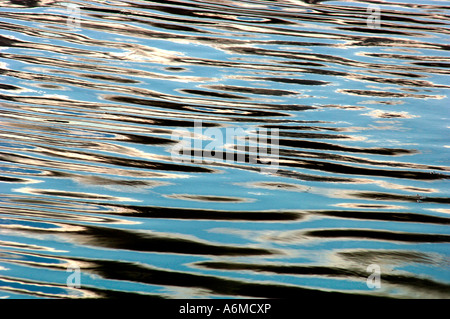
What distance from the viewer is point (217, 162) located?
224cm

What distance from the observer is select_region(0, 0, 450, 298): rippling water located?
1628 mm

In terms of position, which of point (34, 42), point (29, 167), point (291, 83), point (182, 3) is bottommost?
point (29, 167)

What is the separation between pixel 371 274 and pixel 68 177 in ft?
3.54

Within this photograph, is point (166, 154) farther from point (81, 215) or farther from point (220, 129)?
point (81, 215)

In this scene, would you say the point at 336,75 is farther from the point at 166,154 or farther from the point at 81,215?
the point at 81,215

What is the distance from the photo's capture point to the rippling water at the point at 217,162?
1628mm

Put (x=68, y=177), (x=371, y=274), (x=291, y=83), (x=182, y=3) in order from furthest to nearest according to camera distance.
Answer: (x=182, y=3), (x=291, y=83), (x=68, y=177), (x=371, y=274)

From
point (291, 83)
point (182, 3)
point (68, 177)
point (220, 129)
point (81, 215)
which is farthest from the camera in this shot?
point (182, 3)

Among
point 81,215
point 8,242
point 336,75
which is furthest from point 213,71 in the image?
point 8,242

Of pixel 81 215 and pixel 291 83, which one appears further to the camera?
pixel 291 83

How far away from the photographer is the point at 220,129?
8.25 feet

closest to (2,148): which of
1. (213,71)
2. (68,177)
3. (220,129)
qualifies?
(68,177)

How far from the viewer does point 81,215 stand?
182 centimetres

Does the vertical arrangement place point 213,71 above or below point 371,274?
above
